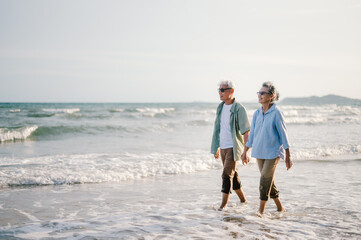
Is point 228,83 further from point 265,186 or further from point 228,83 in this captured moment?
point 265,186

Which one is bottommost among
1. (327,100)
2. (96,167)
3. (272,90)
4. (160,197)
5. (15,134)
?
(160,197)

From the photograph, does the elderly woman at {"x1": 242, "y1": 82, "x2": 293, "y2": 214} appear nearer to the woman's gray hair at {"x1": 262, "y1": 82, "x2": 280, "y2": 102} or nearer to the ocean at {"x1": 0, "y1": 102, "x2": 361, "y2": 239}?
the woman's gray hair at {"x1": 262, "y1": 82, "x2": 280, "y2": 102}

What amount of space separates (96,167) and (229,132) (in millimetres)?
4787

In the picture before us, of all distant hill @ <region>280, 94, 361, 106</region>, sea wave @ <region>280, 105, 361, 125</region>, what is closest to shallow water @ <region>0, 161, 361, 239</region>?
sea wave @ <region>280, 105, 361, 125</region>

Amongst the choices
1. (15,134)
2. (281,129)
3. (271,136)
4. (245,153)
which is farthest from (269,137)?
(15,134)

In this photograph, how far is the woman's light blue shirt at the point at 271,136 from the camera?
15.3 feet

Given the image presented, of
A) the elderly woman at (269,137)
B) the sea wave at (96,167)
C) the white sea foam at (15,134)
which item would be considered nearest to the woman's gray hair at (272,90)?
the elderly woman at (269,137)

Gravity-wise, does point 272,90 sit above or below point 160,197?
above

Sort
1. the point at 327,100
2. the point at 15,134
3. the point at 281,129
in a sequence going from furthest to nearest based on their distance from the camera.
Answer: the point at 327,100, the point at 15,134, the point at 281,129

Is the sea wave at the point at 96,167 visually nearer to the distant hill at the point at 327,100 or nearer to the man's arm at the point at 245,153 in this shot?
the man's arm at the point at 245,153

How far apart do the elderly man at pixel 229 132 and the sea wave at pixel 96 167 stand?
3444 millimetres

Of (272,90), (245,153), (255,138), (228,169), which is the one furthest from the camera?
(228,169)

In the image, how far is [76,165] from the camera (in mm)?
9227

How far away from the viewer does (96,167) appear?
29.7 feet
